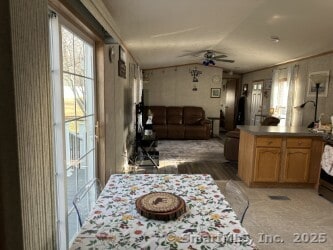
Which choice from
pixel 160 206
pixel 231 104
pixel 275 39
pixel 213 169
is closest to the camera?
pixel 160 206

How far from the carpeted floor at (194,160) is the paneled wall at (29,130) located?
134 inches

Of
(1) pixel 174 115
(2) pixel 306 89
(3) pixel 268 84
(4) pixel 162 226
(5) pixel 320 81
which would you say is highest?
(3) pixel 268 84

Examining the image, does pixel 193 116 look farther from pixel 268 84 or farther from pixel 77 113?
pixel 77 113

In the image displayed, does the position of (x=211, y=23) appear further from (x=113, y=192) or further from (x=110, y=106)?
(x=113, y=192)

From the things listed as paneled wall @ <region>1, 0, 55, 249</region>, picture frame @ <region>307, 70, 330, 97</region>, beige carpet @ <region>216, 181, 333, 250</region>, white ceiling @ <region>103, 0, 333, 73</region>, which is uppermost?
white ceiling @ <region>103, 0, 333, 73</region>

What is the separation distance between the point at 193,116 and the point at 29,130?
739 cm

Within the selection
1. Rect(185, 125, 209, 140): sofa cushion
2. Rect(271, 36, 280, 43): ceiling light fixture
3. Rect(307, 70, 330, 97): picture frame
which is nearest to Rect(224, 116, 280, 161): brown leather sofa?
Rect(307, 70, 330, 97): picture frame

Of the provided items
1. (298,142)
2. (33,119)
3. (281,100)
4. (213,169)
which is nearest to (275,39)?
(298,142)

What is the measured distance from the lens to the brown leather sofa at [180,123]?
7797 millimetres

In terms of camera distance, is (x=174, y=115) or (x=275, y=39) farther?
(x=174, y=115)

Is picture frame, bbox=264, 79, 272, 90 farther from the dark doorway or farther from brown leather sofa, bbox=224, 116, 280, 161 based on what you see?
brown leather sofa, bbox=224, 116, 280, 161

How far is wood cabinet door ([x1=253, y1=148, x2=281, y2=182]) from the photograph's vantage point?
371cm

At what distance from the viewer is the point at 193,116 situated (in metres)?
8.15

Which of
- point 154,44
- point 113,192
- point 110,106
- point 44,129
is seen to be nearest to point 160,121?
point 154,44
